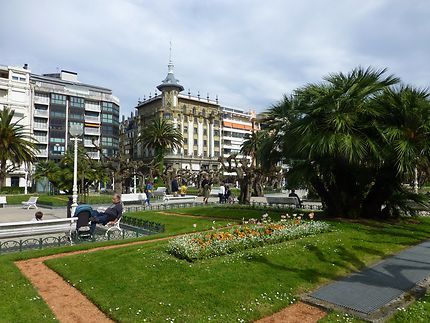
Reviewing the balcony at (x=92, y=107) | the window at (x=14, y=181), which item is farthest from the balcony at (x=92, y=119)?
the window at (x=14, y=181)

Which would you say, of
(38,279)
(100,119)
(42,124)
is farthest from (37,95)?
(38,279)

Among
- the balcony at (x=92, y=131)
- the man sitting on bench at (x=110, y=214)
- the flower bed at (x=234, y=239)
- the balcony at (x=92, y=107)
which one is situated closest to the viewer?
the flower bed at (x=234, y=239)

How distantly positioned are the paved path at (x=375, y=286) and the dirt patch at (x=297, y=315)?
27 cm

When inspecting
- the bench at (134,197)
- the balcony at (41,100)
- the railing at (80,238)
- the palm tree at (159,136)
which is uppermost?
the balcony at (41,100)

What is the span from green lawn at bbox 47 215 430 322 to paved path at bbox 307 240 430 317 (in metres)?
0.38

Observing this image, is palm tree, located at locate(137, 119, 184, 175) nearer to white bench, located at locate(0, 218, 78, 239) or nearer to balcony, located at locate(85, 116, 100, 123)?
balcony, located at locate(85, 116, 100, 123)

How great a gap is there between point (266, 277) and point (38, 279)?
17.4 ft

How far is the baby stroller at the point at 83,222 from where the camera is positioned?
12.1m

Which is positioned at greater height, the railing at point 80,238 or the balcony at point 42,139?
the balcony at point 42,139

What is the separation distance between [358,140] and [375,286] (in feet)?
24.4

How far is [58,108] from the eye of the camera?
76875 mm

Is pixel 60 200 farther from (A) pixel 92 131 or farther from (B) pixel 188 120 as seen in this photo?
(B) pixel 188 120

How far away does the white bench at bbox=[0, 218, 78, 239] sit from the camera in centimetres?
1138

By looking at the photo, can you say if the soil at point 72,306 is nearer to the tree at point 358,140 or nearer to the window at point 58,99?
the tree at point 358,140
